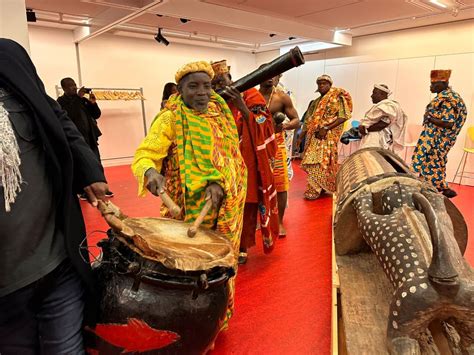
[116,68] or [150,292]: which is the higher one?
[116,68]

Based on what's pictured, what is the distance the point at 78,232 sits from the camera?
3.79ft

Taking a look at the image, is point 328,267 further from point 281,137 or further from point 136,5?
point 136,5

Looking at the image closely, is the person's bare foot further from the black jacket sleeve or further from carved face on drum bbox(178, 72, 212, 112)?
the black jacket sleeve

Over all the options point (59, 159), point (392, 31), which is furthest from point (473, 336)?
point (392, 31)

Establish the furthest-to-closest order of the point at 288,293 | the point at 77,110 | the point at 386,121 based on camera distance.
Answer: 1. the point at 77,110
2. the point at 386,121
3. the point at 288,293

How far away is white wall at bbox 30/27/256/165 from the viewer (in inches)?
269

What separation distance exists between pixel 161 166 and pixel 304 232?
2.09m

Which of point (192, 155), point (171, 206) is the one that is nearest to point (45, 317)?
point (171, 206)

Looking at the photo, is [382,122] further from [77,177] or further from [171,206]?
[77,177]

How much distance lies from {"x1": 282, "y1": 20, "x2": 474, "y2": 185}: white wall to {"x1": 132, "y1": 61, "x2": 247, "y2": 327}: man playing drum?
559 cm

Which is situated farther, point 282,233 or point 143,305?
point 282,233

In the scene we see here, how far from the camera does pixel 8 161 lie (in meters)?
0.92

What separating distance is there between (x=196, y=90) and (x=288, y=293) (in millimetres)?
1469

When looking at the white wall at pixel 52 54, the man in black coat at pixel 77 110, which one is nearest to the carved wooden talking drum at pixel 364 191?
the man in black coat at pixel 77 110
